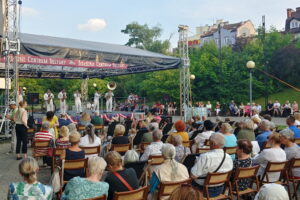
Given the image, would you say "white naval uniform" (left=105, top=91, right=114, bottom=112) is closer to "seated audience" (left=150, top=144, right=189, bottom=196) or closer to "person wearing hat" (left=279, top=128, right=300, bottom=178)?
"person wearing hat" (left=279, top=128, right=300, bottom=178)

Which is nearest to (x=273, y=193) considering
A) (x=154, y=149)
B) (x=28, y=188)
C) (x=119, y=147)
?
(x=28, y=188)

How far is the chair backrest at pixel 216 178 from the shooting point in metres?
3.99

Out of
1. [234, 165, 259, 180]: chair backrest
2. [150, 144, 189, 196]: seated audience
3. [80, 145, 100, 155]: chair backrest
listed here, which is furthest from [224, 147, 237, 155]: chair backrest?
[80, 145, 100, 155]: chair backrest

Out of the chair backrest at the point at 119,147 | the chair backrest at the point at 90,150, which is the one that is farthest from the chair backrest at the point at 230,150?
the chair backrest at the point at 90,150

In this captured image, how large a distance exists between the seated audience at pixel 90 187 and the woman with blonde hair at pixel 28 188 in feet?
0.80

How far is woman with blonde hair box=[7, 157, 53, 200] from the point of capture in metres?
3.22

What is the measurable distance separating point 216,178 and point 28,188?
7.41 feet

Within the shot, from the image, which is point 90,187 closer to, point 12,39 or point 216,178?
point 216,178

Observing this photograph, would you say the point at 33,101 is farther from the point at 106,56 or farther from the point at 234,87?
the point at 234,87

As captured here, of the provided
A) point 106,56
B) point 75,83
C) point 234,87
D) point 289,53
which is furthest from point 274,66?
point 106,56

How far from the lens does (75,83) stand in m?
42.9

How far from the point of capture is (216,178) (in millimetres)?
4066

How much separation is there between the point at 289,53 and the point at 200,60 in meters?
9.52

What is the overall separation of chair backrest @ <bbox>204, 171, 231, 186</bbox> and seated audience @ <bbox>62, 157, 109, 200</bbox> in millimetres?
1335
